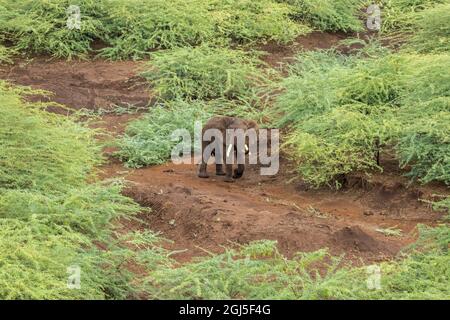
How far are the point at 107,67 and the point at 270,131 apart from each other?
3.30 metres

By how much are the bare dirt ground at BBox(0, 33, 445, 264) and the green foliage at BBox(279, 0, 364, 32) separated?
418 cm

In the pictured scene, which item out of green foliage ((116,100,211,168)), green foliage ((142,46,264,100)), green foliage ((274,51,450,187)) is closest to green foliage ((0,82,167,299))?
green foliage ((116,100,211,168))

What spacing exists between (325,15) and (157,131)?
5.30m

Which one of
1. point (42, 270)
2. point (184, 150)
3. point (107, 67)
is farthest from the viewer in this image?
point (107, 67)

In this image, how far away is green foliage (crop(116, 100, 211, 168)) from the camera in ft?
32.8

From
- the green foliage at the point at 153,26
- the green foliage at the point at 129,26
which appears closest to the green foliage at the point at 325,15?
the green foliage at the point at 129,26

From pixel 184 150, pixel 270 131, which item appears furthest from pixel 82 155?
pixel 270 131

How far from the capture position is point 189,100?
11.7 meters

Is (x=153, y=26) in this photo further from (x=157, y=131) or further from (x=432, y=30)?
(x=432, y=30)

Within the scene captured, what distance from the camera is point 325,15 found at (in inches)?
586

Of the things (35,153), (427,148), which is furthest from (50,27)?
(35,153)

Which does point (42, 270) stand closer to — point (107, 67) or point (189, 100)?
point (189, 100)

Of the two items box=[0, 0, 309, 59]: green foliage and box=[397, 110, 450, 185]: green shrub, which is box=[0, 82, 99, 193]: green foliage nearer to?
box=[397, 110, 450, 185]: green shrub

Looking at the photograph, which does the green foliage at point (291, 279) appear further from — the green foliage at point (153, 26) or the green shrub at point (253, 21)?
the green shrub at point (253, 21)
